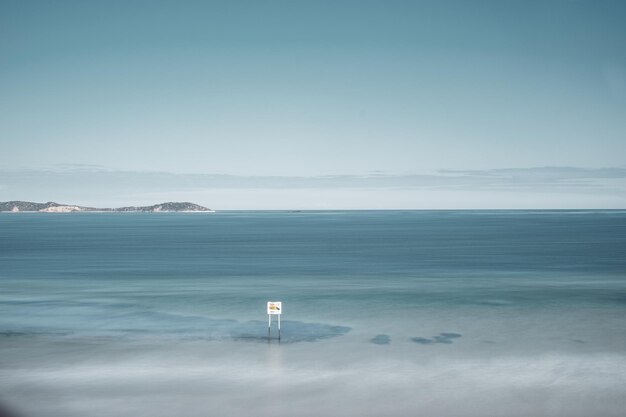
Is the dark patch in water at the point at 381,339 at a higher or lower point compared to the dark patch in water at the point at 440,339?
lower

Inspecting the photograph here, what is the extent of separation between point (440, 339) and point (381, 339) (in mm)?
2387

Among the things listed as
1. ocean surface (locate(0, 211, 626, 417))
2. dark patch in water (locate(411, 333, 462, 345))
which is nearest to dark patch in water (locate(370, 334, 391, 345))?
ocean surface (locate(0, 211, 626, 417))

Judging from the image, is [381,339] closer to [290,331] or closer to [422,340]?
[422,340]

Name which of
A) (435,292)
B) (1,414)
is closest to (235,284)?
(435,292)

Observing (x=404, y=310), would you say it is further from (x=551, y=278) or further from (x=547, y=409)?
(x=551, y=278)

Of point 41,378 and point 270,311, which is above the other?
point 270,311

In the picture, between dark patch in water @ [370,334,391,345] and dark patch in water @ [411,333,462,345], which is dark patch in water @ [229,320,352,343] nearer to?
dark patch in water @ [370,334,391,345]

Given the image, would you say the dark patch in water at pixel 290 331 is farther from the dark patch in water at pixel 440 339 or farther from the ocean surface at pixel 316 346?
the dark patch in water at pixel 440 339

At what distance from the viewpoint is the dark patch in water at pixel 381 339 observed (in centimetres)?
2291

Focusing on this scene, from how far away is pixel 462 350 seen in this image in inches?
845

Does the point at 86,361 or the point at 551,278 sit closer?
the point at 86,361

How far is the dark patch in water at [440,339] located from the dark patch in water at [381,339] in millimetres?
1020

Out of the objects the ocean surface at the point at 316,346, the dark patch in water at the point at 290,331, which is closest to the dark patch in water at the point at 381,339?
the ocean surface at the point at 316,346

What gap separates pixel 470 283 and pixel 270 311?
23.5m
